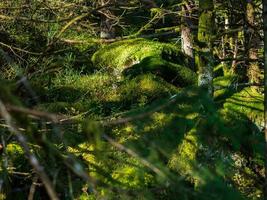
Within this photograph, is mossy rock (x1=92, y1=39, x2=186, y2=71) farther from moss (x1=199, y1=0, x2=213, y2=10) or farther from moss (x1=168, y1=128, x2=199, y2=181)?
moss (x1=168, y1=128, x2=199, y2=181)

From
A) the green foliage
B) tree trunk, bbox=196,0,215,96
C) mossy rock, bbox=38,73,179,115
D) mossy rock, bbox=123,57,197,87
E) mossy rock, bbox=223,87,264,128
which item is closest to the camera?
the green foliage

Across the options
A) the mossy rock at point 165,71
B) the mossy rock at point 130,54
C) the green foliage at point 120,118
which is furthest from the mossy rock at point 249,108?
the mossy rock at point 130,54

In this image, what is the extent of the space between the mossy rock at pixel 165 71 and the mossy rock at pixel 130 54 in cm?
38

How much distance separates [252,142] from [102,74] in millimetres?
8043

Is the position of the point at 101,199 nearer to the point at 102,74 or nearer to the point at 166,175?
the point at 166,175

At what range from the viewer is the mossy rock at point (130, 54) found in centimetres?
1091

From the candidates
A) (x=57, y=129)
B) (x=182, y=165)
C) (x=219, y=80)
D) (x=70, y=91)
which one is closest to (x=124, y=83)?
(x=70, y=91)

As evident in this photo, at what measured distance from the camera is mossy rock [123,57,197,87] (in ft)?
33.2

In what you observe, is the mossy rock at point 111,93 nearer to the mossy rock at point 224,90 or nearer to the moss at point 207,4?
the mossy rock at point 224,90

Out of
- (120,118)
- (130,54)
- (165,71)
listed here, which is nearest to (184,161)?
(120,118)

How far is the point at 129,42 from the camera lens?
1177 cm

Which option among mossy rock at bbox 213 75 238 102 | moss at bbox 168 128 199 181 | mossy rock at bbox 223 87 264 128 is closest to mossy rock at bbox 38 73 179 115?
mossy rock at bbox 213 75 238 102

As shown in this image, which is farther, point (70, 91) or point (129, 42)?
point (129, 42)

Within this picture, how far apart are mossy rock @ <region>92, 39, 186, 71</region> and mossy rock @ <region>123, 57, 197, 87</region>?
379 millimetres
